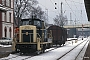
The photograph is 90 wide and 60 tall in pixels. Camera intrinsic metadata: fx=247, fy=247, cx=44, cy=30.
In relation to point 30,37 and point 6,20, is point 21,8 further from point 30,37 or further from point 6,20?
point 30,37

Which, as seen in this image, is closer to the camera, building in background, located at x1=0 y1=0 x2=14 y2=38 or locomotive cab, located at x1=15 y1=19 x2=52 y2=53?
locomotive cab, located at x1=15 y1=19 x2=52 y2=53

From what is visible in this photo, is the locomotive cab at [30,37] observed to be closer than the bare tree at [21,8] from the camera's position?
Yes

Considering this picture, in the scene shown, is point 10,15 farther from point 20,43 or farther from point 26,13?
point 20,43

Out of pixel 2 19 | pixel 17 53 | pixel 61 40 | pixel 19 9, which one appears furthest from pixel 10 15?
pixel 17 53

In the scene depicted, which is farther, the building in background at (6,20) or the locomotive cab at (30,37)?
the building in background at (6,20)

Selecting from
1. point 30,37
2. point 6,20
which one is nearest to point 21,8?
point 6,20

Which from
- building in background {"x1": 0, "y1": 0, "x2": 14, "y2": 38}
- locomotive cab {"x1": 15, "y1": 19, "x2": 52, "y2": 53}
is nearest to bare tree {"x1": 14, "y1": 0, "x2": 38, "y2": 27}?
building in background {"x1": 0, "y1": 0, "x2": 14, "y2": 38}

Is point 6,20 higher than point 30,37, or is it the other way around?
point 6,20

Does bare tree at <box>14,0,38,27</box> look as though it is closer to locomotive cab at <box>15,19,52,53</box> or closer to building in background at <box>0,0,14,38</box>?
building in background at <box>0,0,14,38</box>

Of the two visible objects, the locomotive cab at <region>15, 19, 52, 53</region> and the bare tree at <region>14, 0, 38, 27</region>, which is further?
the bare tree at <region>14, 0, 38, 27</region>

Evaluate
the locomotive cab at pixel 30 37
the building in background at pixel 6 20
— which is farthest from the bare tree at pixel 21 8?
the locomotive cab at pixel 30 37

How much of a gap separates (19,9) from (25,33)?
47893 mm

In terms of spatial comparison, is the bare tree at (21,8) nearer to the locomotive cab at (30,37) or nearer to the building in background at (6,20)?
the building in background at (6,20)

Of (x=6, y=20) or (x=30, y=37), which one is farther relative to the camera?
(x=6, y=20)
